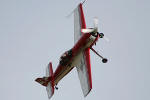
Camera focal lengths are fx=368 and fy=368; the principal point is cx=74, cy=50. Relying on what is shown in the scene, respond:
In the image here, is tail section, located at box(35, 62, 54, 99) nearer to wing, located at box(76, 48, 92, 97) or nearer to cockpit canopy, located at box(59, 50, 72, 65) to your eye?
cockpit canopy, located at box(59, 50, 72, 65)

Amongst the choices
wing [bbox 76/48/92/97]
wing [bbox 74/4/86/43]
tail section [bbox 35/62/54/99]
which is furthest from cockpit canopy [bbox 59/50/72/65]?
tail section [bbox 35/62/54/99]

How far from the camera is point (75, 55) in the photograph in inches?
1549

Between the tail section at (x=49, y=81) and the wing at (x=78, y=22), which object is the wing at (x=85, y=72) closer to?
the wing at (x=78, y=22)

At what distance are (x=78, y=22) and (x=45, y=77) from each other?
7.55 metres

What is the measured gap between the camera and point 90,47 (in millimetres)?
38531

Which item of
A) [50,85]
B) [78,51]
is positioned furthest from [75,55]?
[50,85]

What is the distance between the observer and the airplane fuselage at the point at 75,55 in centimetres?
3803

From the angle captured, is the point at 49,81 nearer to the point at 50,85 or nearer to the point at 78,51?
the point at 50,85

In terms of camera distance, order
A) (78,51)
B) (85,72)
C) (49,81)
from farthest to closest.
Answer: (49,81) < (78,51) < (85,72)

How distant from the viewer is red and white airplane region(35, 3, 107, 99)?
37719mm

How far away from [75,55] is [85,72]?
2.30 metres

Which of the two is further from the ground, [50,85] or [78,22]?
[78,22]

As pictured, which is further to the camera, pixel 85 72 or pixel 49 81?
pixel 49 81

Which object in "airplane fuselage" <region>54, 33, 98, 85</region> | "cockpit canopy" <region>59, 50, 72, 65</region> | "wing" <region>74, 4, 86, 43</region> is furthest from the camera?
"wing" <region>74, 4, 86, 43</region>
